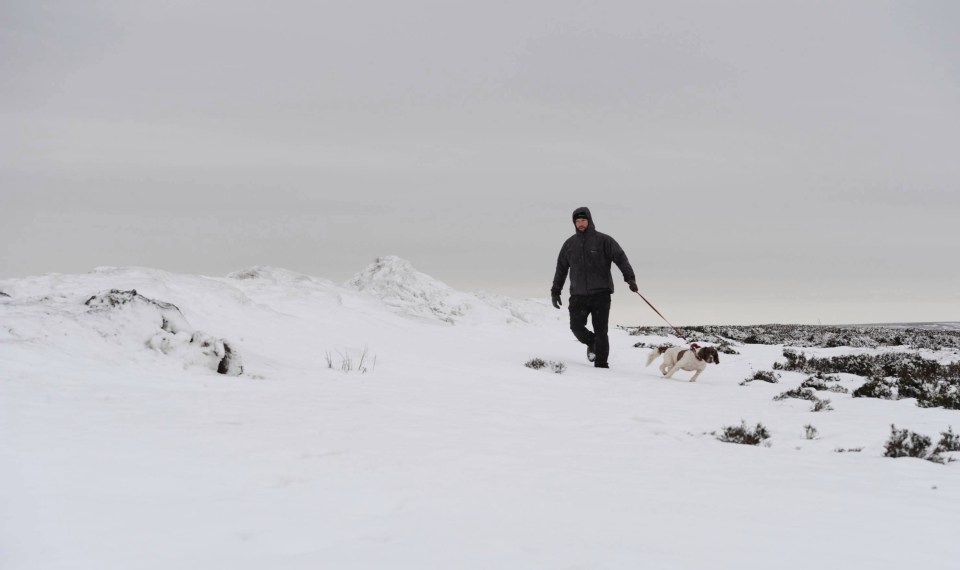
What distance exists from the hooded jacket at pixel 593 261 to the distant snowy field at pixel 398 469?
3716 millimetres

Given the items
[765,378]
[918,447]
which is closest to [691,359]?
[765,378]

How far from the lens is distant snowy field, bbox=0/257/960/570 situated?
240 centimetres

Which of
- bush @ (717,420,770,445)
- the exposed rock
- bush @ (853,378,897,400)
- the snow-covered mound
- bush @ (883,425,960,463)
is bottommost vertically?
bush @ (717,420,770,445)

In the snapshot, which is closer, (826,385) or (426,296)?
(826,385)

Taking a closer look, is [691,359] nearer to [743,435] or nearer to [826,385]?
[826,385]

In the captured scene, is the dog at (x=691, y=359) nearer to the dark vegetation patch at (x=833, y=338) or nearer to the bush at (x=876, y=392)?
the bush at (x=876, y=392)

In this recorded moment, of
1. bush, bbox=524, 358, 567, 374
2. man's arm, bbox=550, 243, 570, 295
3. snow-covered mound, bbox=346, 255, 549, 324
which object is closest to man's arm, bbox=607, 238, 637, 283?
man's arm, bbox=550, 243, 570, 295

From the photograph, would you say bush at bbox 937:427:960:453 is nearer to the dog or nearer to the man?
the dog

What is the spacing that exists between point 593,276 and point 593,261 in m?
0.27

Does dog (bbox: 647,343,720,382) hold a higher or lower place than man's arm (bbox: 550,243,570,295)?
lower

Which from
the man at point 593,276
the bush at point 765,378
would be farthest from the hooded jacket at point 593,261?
the bush at point 765,378

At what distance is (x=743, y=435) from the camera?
16.9 feet

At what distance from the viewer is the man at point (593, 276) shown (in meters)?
11.8

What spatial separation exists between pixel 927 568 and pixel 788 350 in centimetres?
1540
